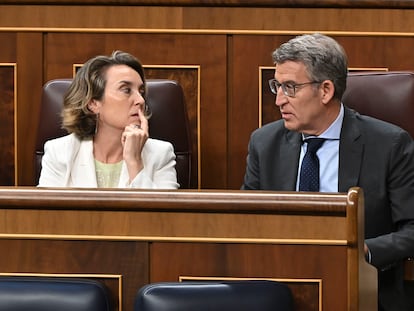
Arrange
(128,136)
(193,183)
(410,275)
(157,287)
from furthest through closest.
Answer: (193,183)
(128,136)
(410,275)
(157,287)

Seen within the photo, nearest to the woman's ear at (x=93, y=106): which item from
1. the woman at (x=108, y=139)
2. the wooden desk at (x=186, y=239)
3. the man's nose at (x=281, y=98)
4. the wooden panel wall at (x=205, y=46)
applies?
the woman at (x=108, y=139)

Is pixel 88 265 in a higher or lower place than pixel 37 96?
lower

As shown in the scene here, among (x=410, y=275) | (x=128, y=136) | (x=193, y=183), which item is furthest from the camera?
(x=193, y=183)

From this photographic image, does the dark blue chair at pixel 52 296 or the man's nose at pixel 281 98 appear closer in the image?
the dark blue chair at pixel 52 296

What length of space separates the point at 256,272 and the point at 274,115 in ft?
1.77

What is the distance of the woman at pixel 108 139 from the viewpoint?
1226 mm

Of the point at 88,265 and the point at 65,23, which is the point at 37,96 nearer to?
the point at 65,23

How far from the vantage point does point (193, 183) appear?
1.36 meters

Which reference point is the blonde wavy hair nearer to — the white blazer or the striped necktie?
the white blazer

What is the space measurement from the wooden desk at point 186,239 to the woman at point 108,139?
1.16 ft

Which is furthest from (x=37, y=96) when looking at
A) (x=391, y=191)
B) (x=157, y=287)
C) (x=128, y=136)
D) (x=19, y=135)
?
(x=157, y=287)

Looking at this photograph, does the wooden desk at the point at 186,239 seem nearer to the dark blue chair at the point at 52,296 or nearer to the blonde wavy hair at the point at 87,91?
the dark blue chair at the point at 52,296

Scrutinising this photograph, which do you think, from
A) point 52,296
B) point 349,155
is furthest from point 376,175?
point 52,296

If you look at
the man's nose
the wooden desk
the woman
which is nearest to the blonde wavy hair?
the woman
